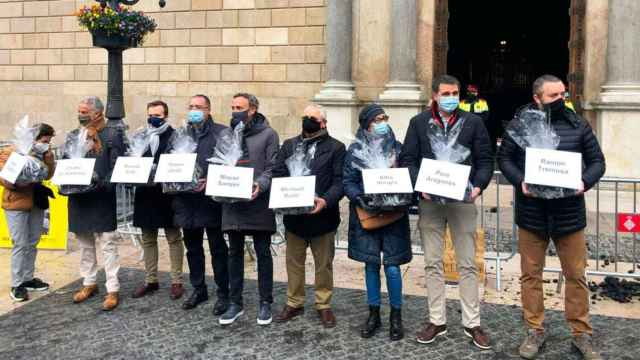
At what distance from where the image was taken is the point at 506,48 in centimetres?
2389

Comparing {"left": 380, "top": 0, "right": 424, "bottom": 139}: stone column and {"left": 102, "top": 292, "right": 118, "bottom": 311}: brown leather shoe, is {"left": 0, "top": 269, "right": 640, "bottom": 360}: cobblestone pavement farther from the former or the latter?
{"left": 380, "top": 0, "right": 424, "bottom": 139}: stone column

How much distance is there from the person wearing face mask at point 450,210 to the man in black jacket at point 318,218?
2.16 ft

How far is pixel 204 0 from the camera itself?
13.1 m

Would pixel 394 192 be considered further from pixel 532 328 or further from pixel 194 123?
pixel 194 123

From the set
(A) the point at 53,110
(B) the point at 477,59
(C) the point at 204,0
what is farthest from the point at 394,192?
(B) the point at 477,59

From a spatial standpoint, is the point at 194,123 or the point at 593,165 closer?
the point at 593,165

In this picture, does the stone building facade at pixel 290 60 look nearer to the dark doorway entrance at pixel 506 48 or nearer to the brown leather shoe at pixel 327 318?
the brown leather shoe at pixel 327 318

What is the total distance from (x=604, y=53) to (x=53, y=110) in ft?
40.1

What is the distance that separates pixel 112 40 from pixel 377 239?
225 inches

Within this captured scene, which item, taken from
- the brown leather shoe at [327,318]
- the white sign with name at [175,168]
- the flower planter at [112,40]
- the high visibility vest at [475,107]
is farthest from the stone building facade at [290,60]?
the brown leather shoe at [327,318]

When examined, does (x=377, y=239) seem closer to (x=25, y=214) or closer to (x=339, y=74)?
(x=25, y=214)

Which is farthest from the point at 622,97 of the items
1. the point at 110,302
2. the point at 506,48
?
the point at 506,48

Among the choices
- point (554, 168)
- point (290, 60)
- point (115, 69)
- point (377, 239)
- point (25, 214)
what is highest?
point (290, 60)

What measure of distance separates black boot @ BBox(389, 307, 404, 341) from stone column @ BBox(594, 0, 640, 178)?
6747mm
